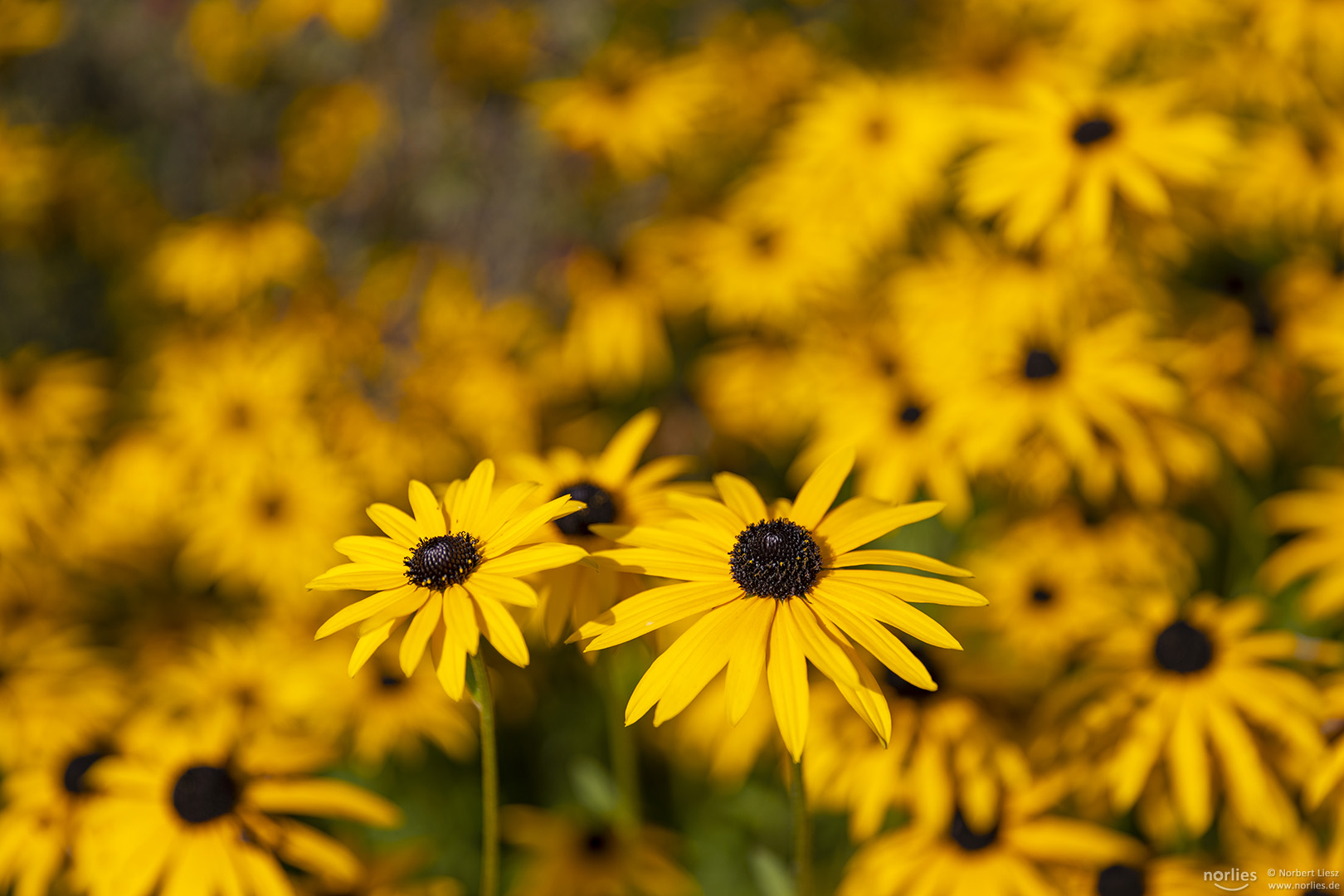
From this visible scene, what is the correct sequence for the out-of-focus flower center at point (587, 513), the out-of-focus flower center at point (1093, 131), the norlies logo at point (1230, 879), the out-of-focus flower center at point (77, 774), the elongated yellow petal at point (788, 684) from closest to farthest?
the elongated yellow petal at point (788, 684) < the out-of-focus flower center at point (587, 513) < the norlies logo at point (1230, 879) < the out-of-focus flower center at point (77, 774) < the out-of-focus flower center at point (1093, 131)

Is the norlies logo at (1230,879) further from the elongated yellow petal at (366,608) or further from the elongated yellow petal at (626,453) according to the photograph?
the elongated yellow petal at (366,608)

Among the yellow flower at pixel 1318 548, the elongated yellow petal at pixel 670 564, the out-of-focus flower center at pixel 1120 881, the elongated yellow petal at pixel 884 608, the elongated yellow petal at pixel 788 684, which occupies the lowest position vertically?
the out-of-focus flower center at pixel 1120 881

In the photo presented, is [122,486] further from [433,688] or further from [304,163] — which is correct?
[304,163]

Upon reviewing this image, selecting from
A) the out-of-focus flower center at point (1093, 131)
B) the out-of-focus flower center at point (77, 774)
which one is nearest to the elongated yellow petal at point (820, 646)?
the out-of-focus flower center at point (77, 774)

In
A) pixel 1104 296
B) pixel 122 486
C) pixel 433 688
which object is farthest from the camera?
pixel 122 486

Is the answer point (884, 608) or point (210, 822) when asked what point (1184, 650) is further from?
point (210, 822)

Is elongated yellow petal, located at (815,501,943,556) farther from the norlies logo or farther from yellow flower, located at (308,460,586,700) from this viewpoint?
the norlies logo

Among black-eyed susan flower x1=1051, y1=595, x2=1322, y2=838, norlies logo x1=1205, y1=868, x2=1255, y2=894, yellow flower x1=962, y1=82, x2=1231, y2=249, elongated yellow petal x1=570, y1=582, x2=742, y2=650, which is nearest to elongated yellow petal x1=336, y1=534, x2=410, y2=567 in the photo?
elongated yellow petal x1=570, y1=582, x2=742, y2=650

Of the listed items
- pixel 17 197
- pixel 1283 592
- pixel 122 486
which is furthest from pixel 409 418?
pixel 1283 592
